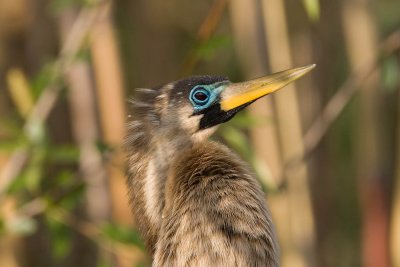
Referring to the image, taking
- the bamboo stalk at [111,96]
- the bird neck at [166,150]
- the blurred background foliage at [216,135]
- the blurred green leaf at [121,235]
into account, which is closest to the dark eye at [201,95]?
the bird neck at [166,150]

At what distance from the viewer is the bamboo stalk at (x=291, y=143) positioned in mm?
4336

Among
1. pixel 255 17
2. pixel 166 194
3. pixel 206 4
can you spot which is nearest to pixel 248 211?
pixel 166 194

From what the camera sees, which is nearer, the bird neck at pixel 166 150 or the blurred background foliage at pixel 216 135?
the bird neck at pixel 166 150

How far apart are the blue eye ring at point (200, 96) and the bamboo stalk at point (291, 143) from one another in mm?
1304

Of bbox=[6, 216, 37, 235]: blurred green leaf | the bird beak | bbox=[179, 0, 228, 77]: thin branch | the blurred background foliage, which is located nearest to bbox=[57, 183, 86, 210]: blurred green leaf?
the blurred background foliage

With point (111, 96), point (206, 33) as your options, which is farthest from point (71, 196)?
point (111, 96)

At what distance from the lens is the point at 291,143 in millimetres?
4441

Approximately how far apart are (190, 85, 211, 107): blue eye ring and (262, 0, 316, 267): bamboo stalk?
130 centimetres

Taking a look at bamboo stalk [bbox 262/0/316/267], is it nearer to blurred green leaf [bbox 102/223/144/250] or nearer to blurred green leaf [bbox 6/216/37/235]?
blurred green leaf [bbox 102/223/144/250]

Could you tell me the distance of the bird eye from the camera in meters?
2.99

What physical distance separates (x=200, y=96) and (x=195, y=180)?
12.1 inches

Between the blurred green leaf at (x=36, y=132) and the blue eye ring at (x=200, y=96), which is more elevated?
the blue eye ring at (x=200, y=96)

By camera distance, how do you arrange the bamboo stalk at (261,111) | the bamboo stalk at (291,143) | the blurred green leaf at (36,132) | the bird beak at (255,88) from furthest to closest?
the bamboo stalk at (291,143) → the bamboo stalk at (261,111) → the blurred green leaf at (36,132) → the bird beak at (255,88)

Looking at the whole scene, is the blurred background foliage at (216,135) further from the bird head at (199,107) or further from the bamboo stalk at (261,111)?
the bird head at (199,107)
